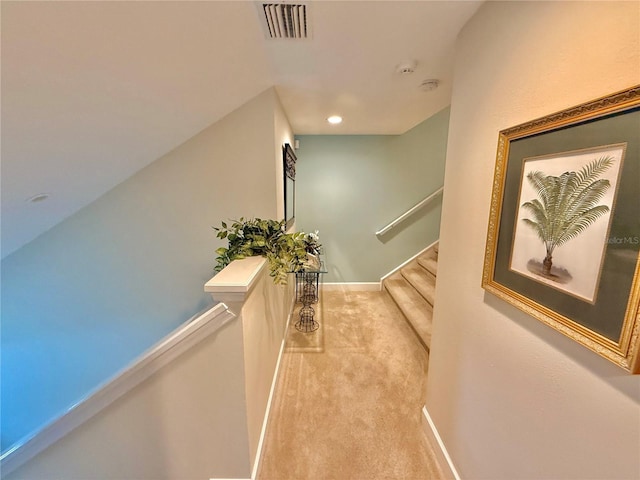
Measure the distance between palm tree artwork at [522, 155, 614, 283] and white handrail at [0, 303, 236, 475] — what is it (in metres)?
1.15

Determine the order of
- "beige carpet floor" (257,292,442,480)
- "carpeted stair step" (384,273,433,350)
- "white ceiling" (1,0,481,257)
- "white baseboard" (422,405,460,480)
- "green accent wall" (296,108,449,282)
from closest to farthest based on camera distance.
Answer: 1. "white ceiling" (1,0,481,257)
2. "white baseboard" (422,405,460,480)
3. "beige carpet floor" (257,292,442,480)
4. "carpeted stair step" (384,273,433,350)
5. "green accent wall" (296,108,449,282)

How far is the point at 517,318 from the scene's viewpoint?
887 mm

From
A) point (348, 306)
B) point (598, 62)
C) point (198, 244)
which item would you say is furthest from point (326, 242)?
point (598, 62)

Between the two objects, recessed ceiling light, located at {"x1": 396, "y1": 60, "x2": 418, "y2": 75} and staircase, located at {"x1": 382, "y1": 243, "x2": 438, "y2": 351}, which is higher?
recessed ceiling light, located at {"x1": 396, "y1": 60, "x2": 418, "y2": 75}

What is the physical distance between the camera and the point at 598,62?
623 mm

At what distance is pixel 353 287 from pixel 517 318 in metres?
3.05

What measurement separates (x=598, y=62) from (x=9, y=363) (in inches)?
171

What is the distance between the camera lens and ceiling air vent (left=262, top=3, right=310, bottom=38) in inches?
44.0

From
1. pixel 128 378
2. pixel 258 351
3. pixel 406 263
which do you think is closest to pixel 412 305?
pixel 406 263

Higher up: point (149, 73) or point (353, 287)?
point (149, 73)

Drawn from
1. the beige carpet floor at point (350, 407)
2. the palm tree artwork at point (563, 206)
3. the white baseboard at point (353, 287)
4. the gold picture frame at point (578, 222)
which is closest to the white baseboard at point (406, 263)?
the white baseboard at point (353, 287)

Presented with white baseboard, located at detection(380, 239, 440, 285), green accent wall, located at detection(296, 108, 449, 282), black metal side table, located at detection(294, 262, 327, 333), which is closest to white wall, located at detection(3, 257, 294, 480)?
black metal side table, located at detection(294, 262, 327, 333)

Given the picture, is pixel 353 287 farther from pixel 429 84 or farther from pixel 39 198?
pixel 39 198

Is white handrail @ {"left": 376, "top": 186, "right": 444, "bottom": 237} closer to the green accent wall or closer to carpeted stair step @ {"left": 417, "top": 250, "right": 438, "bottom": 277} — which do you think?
the green accent wall
